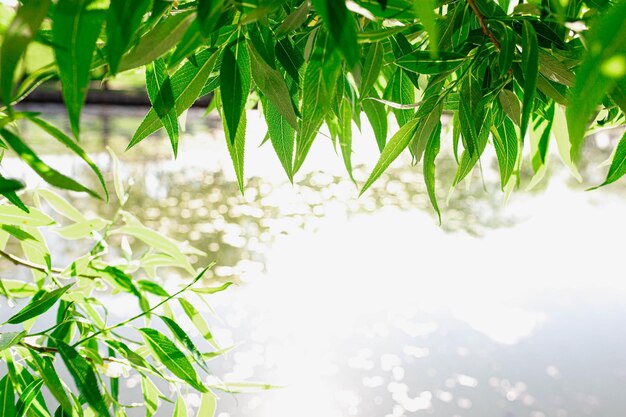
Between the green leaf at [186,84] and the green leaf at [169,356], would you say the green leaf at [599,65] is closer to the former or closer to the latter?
the green leaf at [186,84]

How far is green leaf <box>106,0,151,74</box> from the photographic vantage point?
151 mm

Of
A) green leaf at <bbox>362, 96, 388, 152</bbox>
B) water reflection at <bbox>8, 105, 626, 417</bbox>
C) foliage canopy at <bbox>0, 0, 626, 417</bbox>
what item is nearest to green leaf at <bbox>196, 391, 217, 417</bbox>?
foliage canopy at <bbox>0, 0, 626, 417</bbox>

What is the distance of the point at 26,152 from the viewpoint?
17 centimetres

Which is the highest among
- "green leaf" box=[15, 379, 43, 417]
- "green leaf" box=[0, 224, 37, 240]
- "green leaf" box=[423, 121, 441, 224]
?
"green leaf" box=[423, 121, 441, 224]

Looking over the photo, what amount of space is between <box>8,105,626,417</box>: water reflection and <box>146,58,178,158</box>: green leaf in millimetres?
1700

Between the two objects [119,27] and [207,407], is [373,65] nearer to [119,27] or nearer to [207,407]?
[119,27]

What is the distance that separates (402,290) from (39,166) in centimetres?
265

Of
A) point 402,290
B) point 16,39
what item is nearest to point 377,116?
point 16,39

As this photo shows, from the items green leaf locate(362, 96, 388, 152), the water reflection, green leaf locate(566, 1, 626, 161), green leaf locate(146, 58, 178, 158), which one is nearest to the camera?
green leaf locate(566, 1, 626, 161)

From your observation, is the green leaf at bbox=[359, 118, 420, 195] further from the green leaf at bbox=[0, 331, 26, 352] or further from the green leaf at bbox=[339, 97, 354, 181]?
the green leaf at bbox=[0, 331, 26, 352]

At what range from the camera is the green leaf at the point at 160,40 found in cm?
18

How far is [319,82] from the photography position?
21cm

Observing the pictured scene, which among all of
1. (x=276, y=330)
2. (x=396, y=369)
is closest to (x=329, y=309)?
(x=276, y=330)

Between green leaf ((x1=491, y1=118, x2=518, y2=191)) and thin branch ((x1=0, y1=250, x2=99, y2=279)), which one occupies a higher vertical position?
green leaf ((x1=491, y1=118, x2=518, y2=191))
